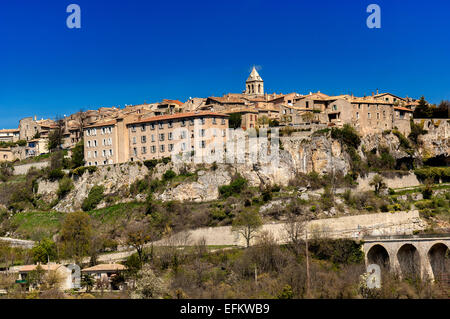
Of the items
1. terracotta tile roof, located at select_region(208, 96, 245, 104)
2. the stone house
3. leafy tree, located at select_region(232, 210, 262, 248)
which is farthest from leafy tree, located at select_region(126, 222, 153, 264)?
terracotta tile roof, located at select_region(208, 96, 245, 104)

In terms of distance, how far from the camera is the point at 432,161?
71.1 meters

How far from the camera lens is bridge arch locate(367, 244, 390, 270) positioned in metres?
52.6

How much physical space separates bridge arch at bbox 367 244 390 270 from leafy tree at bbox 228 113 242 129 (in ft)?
66.1

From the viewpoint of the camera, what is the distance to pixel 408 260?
51312 mm

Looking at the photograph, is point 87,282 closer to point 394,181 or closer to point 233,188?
point 233,188

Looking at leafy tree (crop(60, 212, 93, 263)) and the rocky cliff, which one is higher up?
the rocky cliff

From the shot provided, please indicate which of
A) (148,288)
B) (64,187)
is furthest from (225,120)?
(148,288)

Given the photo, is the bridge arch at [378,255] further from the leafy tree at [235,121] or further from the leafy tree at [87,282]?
the leafy tree at [235,121]

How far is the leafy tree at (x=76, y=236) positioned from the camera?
5797 cm

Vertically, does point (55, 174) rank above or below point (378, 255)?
above

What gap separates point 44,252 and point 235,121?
21.2 meters

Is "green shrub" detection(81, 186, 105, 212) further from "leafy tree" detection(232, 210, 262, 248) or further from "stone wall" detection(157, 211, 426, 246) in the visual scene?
"leafy tree" detection(232, 210, 262, 248)

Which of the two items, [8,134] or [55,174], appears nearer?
[55,174]
